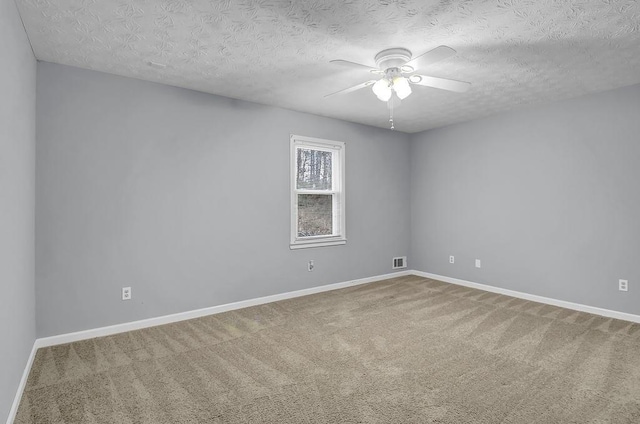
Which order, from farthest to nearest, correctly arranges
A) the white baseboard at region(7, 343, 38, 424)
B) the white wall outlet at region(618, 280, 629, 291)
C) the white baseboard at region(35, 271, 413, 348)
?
the white wall outlet at region(618, 280, 629, 291) < the white baseboard at region(35, 271, 413, 348) < the white baseboard at region(7, 343, 38, 424)

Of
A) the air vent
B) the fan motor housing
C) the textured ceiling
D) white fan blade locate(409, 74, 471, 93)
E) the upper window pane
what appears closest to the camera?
the textured ceiling

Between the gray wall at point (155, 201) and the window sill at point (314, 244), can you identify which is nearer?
the gray wall at point (155, 201)

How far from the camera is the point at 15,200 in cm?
214

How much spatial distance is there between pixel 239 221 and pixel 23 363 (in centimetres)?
225

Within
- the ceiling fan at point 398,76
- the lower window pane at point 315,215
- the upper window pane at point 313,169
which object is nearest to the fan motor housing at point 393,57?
the ceiling fan at point 398,76

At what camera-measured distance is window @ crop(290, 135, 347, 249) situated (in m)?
4.57

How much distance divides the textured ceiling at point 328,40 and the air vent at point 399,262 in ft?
9.60

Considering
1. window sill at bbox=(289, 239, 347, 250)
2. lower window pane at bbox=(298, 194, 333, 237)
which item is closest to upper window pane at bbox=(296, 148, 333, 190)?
lower window pane at bbox=(298, 194, 333, 237)

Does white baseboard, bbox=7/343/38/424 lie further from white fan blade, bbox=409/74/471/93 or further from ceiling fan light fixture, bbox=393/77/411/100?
white fan blade, bbox=409/74/471/93

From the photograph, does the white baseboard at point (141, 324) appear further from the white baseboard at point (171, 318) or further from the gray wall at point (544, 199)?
the gray wall at point (544, 199)

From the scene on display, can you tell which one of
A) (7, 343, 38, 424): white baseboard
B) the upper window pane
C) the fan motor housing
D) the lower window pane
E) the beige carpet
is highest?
the fan motor housing

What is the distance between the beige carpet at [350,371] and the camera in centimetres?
200

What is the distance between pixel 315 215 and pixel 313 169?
668 millimetres

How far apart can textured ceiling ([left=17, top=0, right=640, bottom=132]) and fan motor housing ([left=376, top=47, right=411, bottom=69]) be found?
66 mm
